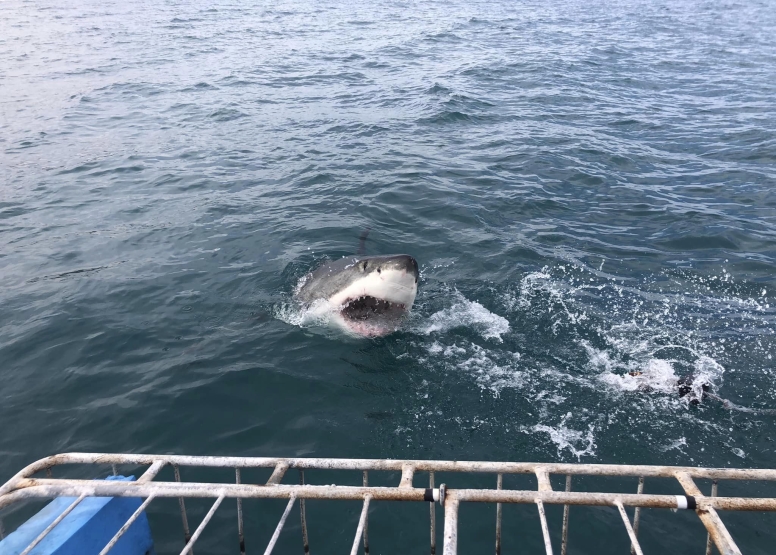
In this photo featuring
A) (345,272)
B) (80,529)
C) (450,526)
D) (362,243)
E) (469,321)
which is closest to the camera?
(450,526)

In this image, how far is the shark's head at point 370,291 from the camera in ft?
18.0

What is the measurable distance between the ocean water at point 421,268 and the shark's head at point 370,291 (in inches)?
13.7

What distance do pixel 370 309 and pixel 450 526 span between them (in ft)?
11.2

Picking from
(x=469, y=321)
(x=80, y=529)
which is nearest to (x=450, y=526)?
(x=80, y=529)

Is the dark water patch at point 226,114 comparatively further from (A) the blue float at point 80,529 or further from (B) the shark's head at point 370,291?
(A) the blue float at point 80,529

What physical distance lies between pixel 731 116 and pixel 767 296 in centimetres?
908

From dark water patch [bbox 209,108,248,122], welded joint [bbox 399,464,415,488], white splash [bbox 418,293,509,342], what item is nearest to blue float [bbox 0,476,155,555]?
welded joint [bbox 399,464,415,488]

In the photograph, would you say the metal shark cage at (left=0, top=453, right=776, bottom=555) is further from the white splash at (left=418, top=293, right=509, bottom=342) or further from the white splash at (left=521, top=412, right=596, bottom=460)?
the white splash at (left=418, top=293, right=509, bottom=342)

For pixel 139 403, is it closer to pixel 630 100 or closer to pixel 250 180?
pixel 250 180

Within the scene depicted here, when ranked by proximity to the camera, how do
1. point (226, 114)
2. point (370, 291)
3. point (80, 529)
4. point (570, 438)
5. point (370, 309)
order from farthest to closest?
point (226, 114) < point (370, 309) < point (370, 291) < point (570, 438) < point (80, 529)

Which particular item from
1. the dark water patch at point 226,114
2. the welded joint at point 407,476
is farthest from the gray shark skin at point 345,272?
the dark water patch at point 226,114

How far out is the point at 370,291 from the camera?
5.70m

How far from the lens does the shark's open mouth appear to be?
5809mm

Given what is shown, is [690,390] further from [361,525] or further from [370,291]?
[361,525]
